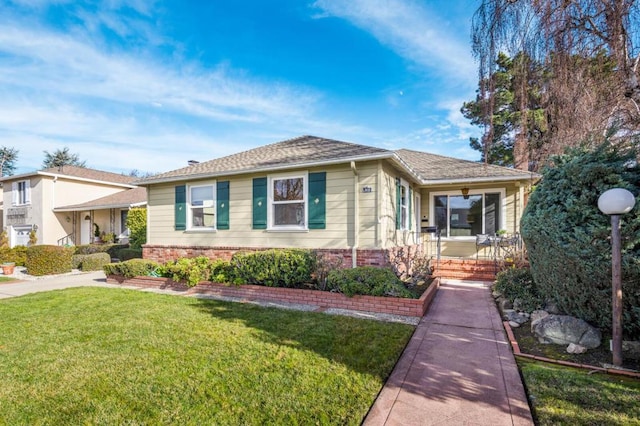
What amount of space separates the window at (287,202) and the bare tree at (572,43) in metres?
5.55

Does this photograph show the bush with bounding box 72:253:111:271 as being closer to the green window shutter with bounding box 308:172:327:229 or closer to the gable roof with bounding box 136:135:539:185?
the gable roof with bounding box 136:135:539:185

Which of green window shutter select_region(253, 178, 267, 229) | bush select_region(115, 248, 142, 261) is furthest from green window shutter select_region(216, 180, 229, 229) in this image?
bush select_region(115, 248, 142, 261)

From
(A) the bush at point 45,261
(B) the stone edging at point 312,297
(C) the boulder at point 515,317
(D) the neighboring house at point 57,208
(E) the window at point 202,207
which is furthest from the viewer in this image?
(D) the neighboring house at point 57,208

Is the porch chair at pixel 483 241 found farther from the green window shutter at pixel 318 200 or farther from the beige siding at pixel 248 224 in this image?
the green window shutter at pixel 318 200

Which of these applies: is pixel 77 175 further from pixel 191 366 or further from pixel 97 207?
pixel 191 366

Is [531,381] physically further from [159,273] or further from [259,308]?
[159,273]

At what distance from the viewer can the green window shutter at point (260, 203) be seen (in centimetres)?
911

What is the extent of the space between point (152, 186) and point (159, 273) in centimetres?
369

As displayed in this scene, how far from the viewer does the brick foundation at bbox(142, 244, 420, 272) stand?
783cm

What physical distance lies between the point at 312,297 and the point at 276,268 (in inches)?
45.4

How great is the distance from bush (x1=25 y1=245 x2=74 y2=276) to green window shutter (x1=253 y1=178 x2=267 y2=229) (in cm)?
896

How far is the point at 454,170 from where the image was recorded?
1134 centimetres

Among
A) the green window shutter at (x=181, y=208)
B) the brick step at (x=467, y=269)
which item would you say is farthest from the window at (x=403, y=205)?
the green window shutter at (x=181, y=208)

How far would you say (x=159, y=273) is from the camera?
29.7 feet
